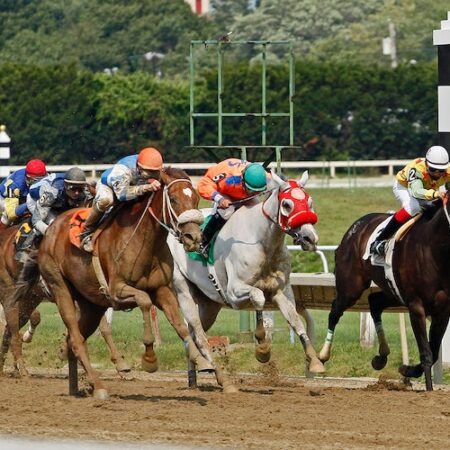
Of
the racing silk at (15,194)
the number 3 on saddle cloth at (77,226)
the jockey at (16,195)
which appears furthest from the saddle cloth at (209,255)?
the racing silk at (15,194)

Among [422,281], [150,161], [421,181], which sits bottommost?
[422,281]

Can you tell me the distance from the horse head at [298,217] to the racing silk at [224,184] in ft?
2.72

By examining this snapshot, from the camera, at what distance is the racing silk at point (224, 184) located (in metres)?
11.4

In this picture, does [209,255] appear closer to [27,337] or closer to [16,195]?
[16,195]

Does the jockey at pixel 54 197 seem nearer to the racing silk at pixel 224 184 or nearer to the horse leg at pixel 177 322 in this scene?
the racing silk at pixel 224 184

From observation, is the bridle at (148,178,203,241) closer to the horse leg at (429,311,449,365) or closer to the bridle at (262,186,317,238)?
the bridle at (262,186,317,238)

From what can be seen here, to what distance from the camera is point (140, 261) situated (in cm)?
1018

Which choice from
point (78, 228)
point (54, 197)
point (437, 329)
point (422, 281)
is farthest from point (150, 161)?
point (437, 329)

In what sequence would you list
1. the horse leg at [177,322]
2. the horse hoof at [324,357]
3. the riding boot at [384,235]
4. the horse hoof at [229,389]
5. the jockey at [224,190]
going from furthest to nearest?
the horse hoof at [324,357], the riding boot at [384,235], the jockey at [224,190], the horse hoof at [229,389], the horse leg at [177,322]

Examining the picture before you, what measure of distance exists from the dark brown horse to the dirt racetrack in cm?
48

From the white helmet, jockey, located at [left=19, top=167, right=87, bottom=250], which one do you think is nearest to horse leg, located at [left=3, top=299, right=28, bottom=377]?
jockey, located at [left=19, top=167, right=87, bottom=250]

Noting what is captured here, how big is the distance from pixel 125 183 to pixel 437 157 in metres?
2.22

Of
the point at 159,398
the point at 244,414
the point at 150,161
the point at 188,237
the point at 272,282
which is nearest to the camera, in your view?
the point at 244,414

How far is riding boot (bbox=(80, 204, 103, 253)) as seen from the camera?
1047 cm
